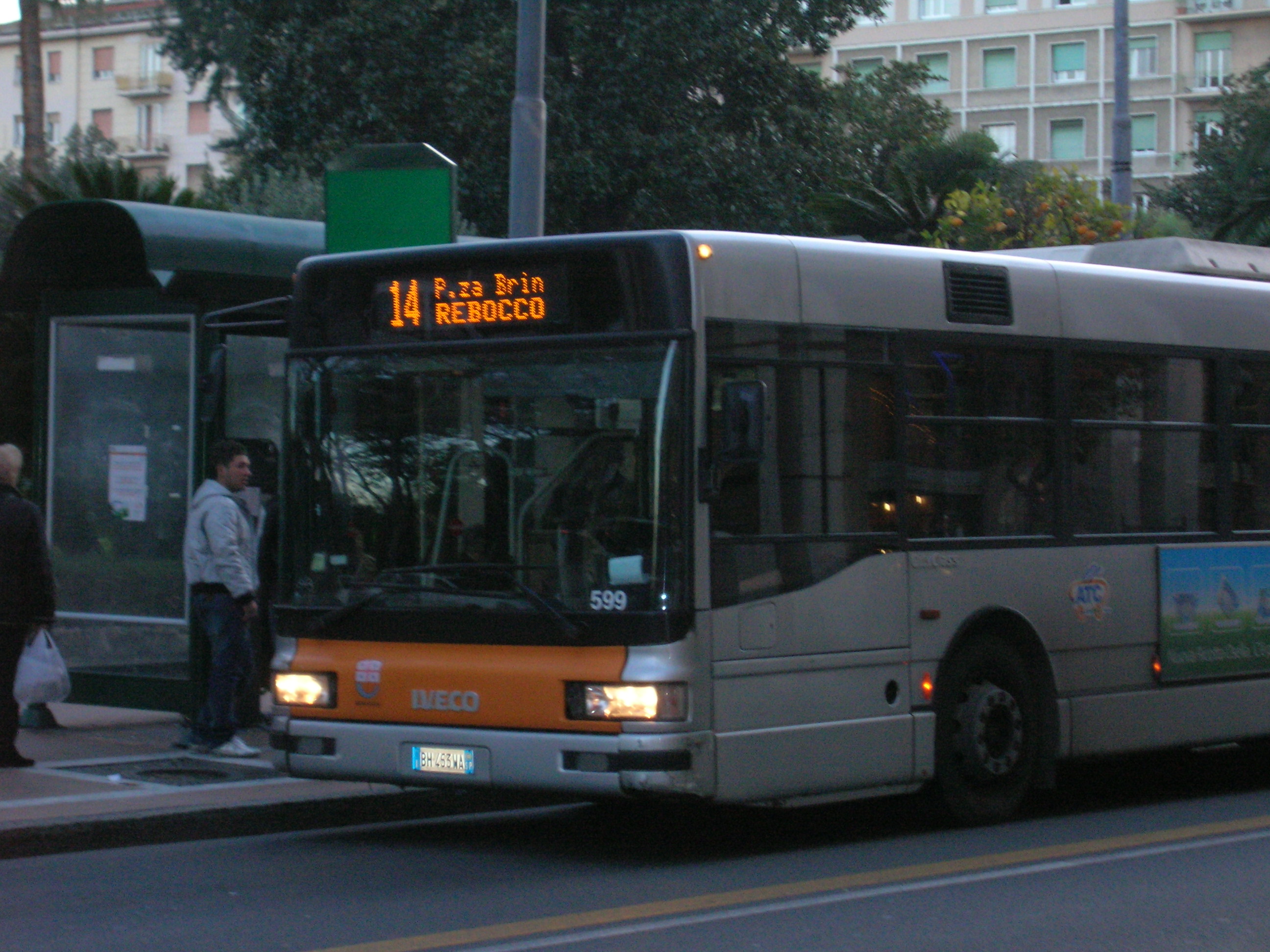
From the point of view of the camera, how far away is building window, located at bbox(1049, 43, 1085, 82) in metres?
70.5

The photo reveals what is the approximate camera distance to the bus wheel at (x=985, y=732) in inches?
349

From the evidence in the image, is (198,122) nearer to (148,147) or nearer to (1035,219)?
(148,147)

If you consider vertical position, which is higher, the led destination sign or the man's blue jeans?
the led destination sign

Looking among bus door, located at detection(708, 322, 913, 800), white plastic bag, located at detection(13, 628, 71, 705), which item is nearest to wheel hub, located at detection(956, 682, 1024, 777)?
bus door, located at detection(708, 322, 913, 800)

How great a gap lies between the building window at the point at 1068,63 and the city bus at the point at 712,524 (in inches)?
2510

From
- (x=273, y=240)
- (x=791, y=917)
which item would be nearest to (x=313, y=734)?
(x=791, y=917)

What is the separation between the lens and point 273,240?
39.3 feet

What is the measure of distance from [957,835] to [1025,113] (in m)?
66.0

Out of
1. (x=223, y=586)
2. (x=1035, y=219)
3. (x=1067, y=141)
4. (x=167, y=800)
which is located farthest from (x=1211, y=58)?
(x=167, y=800)

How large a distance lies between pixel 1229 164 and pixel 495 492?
39.9m

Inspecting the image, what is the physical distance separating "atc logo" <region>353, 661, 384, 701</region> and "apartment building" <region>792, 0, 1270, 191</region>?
62.4 meters

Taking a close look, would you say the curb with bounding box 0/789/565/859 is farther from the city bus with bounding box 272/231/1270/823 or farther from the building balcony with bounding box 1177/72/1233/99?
the building balcony with bounding box 1177/72/1233/99

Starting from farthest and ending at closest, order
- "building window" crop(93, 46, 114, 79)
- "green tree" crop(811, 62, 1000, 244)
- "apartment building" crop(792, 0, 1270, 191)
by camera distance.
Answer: "building window" crop(93, 46, 114, 79)
"apartment building" crop(792, 0, 1270, 191)
"green tree" crop(811, 62, 1000, 244)

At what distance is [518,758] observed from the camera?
308 inches
